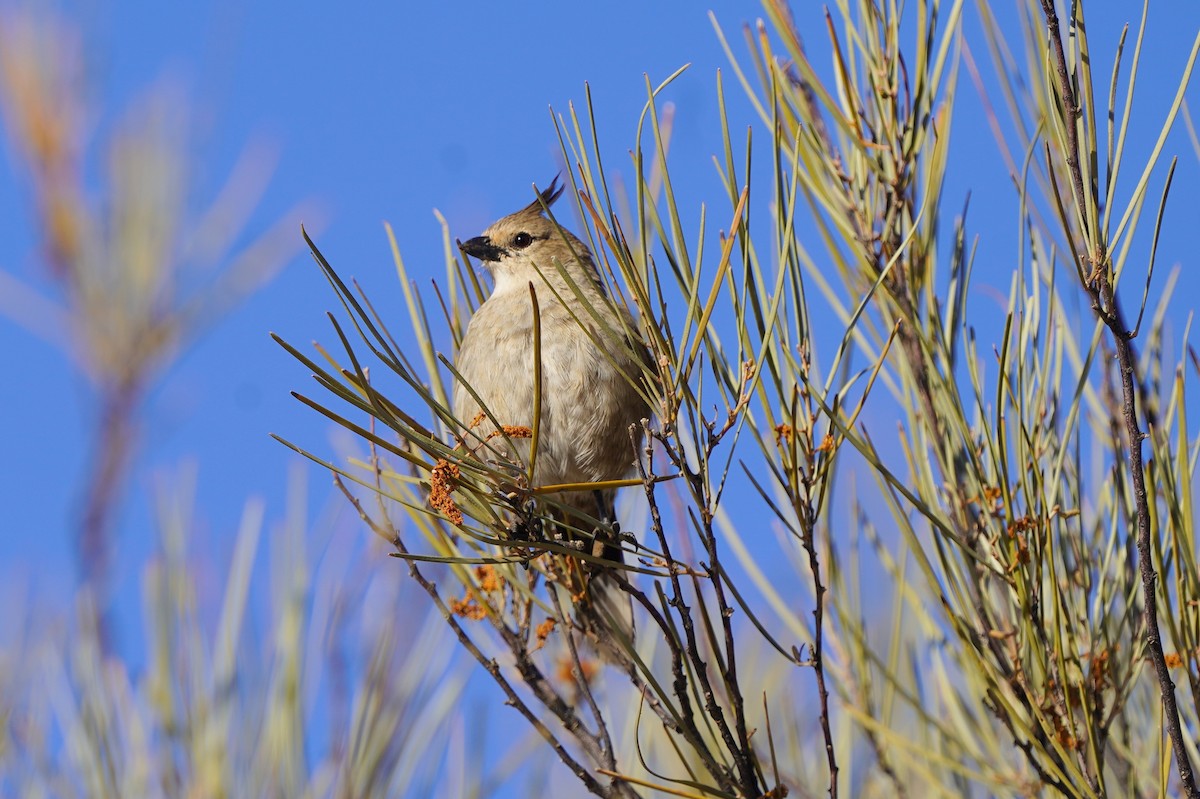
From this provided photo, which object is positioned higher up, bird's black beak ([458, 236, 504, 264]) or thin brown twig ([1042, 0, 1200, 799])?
bird's black beak ([458, 236, 504, 264])

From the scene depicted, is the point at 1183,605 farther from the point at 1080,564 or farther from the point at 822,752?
the point at 822,752

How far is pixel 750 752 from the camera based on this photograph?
1535mm

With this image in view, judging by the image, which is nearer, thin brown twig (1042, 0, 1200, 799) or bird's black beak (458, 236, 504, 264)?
thin brown twig (1042, 0, 1200, 799)

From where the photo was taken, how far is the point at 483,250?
3.51 metres

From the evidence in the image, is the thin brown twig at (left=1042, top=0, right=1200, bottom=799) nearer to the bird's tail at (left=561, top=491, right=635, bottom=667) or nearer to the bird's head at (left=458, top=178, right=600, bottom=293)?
the bird's tail at (left=561, top=491, right=635, bottom=667)

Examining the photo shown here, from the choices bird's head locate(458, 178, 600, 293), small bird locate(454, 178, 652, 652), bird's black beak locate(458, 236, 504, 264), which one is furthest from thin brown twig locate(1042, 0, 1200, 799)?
bird's black beak locate(458, 236, 504, 264)

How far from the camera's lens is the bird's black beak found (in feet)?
11.4

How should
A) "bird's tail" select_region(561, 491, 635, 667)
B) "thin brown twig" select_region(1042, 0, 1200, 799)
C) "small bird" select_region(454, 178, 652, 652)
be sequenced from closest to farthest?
"thin brown twig" select_region(1042, 0, 1200, 799) < "bird's tail" select_region(561, 491, 635, 667) < "small bird" select_region(454, 178, 652, 652)

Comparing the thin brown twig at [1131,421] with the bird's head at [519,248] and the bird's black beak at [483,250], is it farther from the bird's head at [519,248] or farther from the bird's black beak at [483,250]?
the bird's black beak at [483,250]

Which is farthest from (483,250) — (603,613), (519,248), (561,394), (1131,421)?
(1131,421)

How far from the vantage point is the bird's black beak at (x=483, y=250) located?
3477mm

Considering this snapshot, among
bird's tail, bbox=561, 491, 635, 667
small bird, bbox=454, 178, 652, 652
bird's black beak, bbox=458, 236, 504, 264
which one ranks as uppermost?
bird's black beak, bbox=458, 236, 504, 264

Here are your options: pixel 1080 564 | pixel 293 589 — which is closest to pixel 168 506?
pixel 293 589

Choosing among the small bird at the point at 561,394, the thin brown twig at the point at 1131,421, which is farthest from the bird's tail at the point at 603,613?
the thin brown twig at the point at 1131,421
